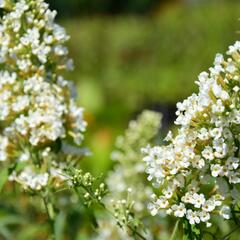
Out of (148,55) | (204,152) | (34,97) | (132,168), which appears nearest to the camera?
(204,152)

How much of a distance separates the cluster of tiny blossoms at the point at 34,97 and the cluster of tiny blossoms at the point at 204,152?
1.76 feet

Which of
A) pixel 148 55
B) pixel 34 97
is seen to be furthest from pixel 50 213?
pixel 148 55

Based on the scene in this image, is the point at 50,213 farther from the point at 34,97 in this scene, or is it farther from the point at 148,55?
the point at 148,55

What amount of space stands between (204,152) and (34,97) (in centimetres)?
76

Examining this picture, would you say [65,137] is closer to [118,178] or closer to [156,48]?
[118,178]

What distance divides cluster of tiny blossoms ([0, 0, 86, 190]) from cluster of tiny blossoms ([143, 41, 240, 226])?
0.54m

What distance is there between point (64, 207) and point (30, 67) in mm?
833

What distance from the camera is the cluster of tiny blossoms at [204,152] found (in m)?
1.85

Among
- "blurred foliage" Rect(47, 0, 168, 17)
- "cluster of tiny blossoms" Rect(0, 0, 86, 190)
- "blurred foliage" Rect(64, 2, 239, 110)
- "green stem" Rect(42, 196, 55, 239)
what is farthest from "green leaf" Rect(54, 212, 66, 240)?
"blurred foliage" Rect(47, 0, 168, 17)

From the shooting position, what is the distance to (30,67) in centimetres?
247

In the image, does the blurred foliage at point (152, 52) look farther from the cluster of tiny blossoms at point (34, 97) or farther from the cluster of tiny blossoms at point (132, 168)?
the cluster of tiny blossoms at point (34, 97)

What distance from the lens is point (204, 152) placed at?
1.86m

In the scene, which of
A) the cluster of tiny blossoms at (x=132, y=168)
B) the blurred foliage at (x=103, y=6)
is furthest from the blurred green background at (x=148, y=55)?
the cluster of tiny blossoms at (x=132, y=168)

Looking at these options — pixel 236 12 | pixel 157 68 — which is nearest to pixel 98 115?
pixel 157 68
